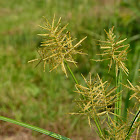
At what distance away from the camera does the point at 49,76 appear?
2197 mm

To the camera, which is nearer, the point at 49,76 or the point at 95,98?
the point at 95,98

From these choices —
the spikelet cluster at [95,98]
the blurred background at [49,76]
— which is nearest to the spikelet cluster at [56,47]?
the spikelet cluster at [95,98]

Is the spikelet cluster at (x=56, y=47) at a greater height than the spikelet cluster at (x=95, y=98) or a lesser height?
greater

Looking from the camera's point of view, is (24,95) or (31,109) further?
(24,95)

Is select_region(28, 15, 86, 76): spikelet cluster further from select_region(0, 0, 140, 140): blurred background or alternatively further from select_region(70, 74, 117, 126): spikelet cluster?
select_region(0, 0, 140, 140): blurred background

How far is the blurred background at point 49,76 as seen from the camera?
5.42 ft

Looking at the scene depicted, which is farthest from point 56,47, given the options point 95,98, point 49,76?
point 49,76

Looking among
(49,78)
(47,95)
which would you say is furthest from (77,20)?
(47,95)

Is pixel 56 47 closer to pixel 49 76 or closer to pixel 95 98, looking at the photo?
pixel 95 98

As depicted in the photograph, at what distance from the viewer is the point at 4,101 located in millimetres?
1908

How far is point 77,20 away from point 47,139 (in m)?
1.56

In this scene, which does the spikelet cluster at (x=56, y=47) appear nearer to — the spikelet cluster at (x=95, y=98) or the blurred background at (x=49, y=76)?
the spikelet cluster at (x=95, y=98)

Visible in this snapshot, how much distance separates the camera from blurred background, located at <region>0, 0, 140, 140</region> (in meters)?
1.65

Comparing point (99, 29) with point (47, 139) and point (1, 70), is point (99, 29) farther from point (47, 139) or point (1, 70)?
point (47, 139)
